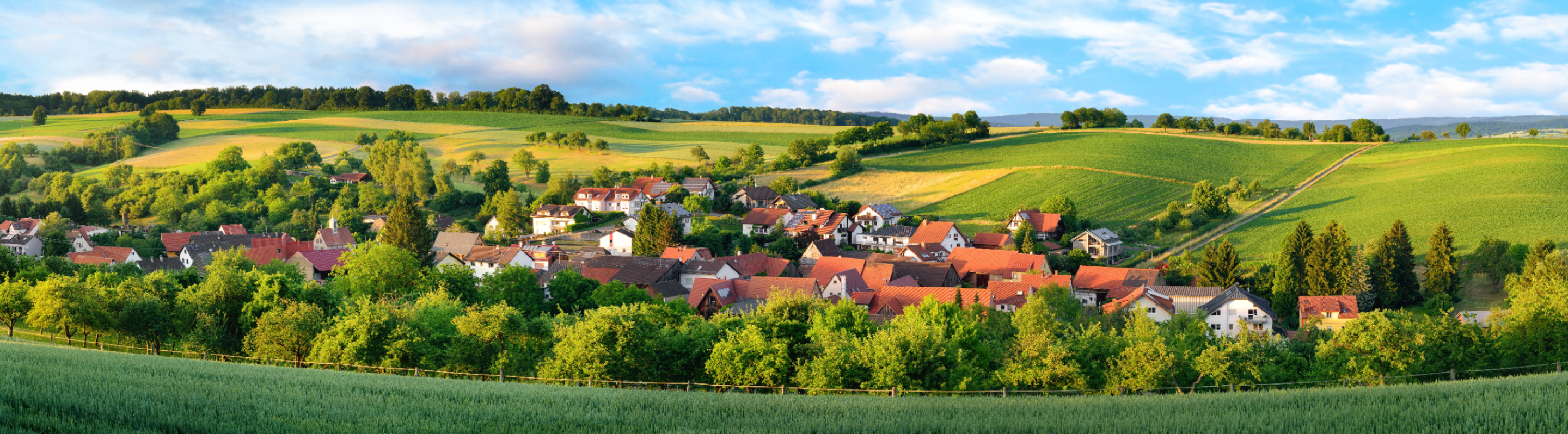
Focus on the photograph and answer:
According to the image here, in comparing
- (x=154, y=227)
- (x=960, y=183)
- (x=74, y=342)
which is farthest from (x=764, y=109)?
(x=74, y=342)

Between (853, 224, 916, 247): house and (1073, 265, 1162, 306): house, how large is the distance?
2141cm

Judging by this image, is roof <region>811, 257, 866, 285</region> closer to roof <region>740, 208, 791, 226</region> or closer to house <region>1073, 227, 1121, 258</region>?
roof <region>740, 208, 791, 226</region>

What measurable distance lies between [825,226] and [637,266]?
24067mm

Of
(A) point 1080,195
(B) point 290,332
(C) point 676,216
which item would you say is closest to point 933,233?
(C) point 676,216

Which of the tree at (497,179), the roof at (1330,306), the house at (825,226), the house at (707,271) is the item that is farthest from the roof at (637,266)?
the roof at (1330,306)

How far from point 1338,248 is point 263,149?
12328 cm

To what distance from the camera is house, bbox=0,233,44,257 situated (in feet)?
239

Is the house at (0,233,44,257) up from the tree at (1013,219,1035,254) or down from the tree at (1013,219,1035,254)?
down

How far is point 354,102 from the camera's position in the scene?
160250 millimetres

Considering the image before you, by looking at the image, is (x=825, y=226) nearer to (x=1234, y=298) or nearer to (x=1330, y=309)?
(x=1234, y=298)

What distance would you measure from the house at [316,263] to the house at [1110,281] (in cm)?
5112

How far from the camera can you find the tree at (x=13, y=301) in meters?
35.4

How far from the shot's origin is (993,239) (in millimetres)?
74938

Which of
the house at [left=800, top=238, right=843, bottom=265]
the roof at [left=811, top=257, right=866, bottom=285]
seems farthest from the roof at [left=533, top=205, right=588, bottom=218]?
the roof at [left=811, top=257, right=866, bottom=285]
